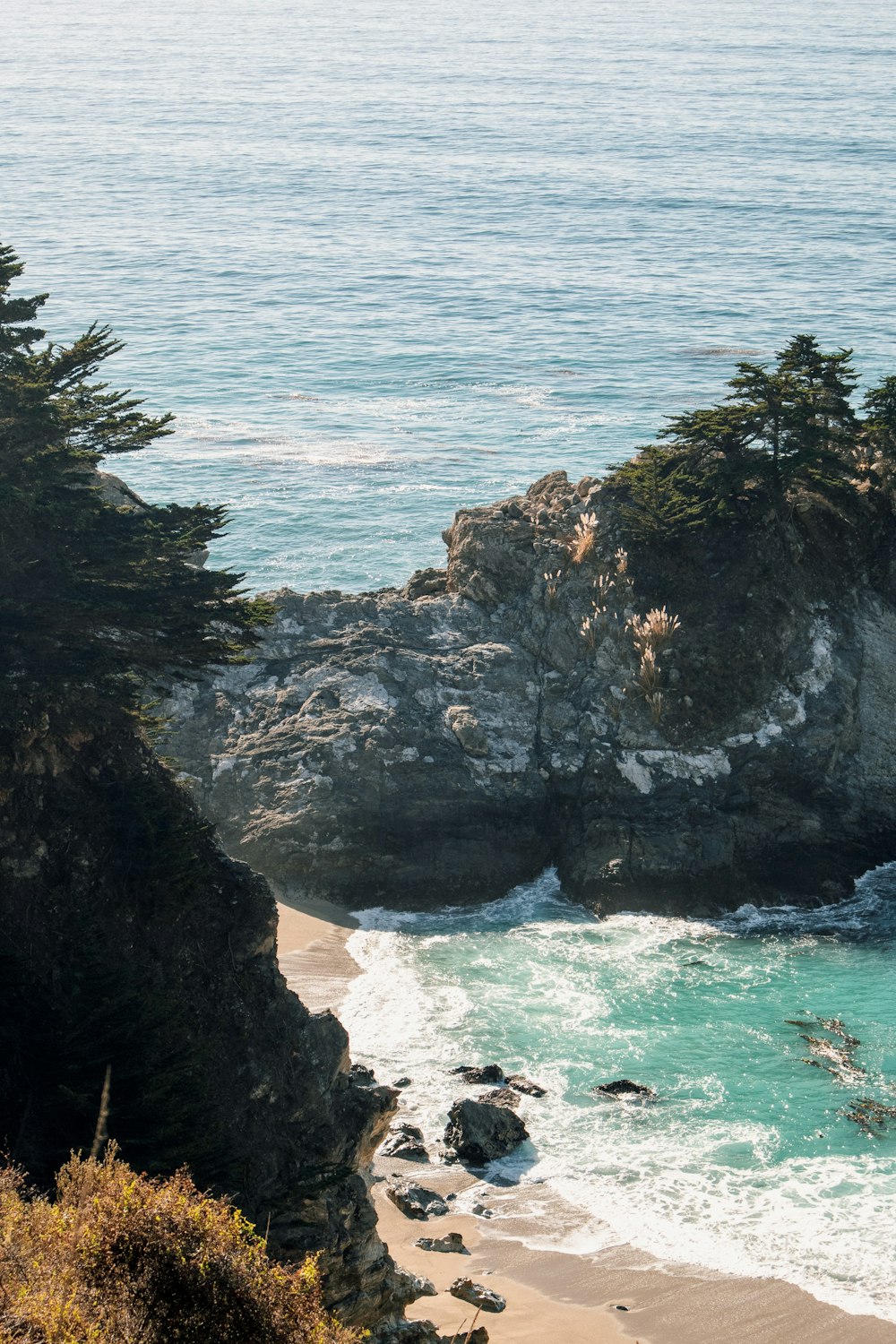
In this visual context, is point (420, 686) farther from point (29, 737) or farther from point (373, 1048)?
point (29, 737)

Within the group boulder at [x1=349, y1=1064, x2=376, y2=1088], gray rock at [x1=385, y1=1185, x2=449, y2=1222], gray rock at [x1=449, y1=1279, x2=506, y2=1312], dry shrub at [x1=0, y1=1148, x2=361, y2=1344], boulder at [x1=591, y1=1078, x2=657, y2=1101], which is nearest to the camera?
dry shrub at [x1=0, y1=1148, x2=361, y2=1344]

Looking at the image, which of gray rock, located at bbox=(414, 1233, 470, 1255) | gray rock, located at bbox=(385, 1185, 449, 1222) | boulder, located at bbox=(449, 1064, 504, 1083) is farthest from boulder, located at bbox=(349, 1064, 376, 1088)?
boulder, located at bbox=(449, 1064, 504, 1083)

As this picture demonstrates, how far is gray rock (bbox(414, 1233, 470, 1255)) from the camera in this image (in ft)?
55.2

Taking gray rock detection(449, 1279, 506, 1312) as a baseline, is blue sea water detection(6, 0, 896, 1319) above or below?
above

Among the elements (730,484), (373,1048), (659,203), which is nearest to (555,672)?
(730,484)

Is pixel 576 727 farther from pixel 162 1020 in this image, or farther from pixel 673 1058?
pixel 162 1020

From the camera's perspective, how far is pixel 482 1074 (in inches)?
798

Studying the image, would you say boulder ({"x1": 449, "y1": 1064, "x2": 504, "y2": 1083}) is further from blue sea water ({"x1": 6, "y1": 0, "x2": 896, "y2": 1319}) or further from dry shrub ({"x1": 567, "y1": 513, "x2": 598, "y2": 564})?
dry shrub ({"x1": 567, "y1": 513, "x2": 598, "y2": 564})

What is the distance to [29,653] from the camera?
16.9m

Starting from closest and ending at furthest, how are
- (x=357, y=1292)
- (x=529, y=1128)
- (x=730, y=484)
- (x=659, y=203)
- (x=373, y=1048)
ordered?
(x=357, y=1292), (x=529, y=1128), (x=373, y=1048), (x=730, y=484), (x=659, y=203)

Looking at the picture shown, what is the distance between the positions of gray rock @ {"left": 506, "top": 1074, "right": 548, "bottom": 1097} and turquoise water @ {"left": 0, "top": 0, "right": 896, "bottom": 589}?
20115mm

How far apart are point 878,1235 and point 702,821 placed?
9137 millimetres

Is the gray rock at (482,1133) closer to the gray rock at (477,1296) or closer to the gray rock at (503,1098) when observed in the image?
the gray rock at (503,1098)

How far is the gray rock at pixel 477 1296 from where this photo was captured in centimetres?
1582
